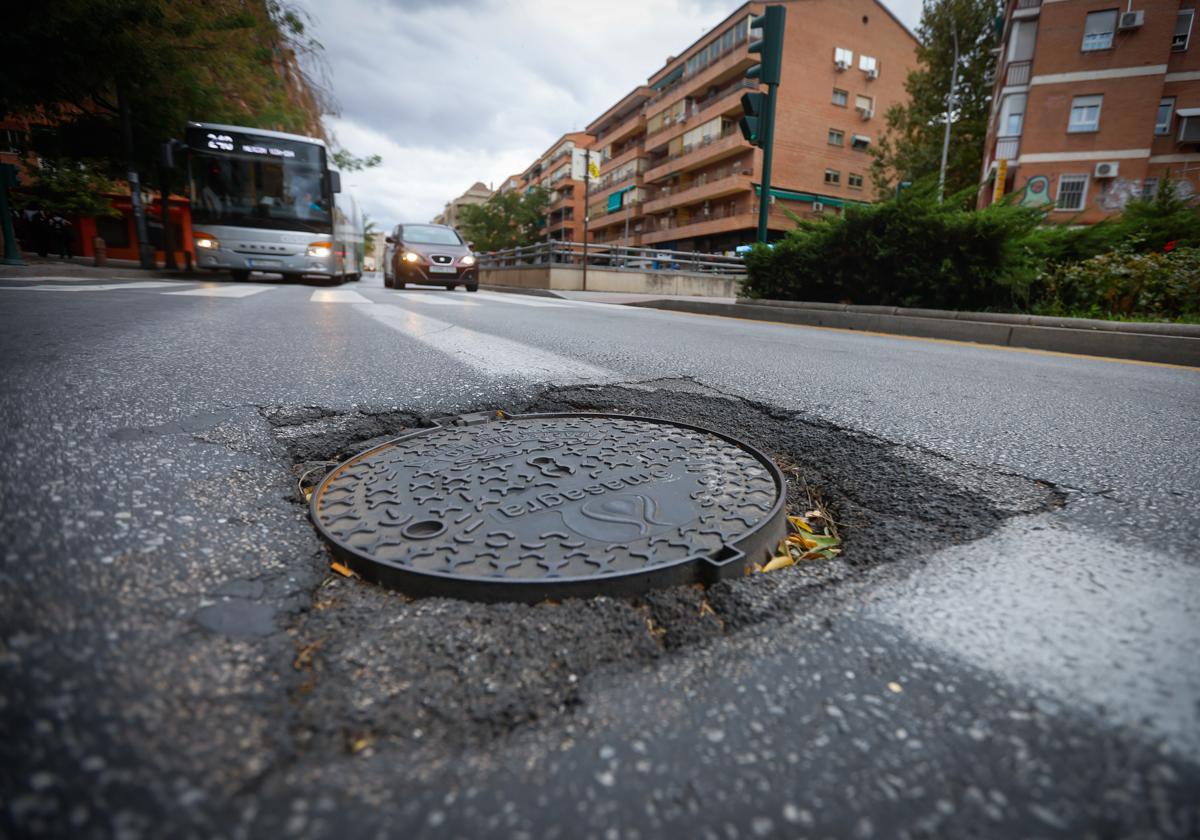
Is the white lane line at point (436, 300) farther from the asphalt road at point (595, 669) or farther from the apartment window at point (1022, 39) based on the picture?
the apartment window at point (1022, 39)

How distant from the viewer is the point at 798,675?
865 millimetres

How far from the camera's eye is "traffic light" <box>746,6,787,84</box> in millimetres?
8016

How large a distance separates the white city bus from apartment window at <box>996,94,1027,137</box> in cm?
2589

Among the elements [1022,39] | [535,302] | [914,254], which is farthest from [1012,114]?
[535,302]

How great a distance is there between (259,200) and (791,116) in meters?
32.2

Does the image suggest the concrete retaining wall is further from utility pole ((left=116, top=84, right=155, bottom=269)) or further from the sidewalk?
utility pole ((left=116, top=84, right=155, bottom=269))

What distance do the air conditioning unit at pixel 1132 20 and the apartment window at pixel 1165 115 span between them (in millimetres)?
3189

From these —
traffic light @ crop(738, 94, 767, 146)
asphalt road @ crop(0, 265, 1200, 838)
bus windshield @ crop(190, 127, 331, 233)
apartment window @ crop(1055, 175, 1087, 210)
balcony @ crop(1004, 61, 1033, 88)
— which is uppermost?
balcony @ crop(1004, 61, 1033, 88)

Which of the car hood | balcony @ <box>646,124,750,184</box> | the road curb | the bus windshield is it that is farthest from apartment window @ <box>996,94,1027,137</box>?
the bus windshield

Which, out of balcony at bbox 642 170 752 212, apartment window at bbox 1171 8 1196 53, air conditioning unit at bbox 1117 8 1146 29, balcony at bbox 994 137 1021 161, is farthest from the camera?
balcony at bbox 642 170 752 212

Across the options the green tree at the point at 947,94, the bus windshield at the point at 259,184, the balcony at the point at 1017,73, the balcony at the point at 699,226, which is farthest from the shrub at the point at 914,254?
the balcony at the point at 699,226

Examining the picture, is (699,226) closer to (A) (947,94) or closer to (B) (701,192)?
(B) (701,192)

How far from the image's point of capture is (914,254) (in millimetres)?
7469

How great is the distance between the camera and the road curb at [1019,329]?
5.11 meters
